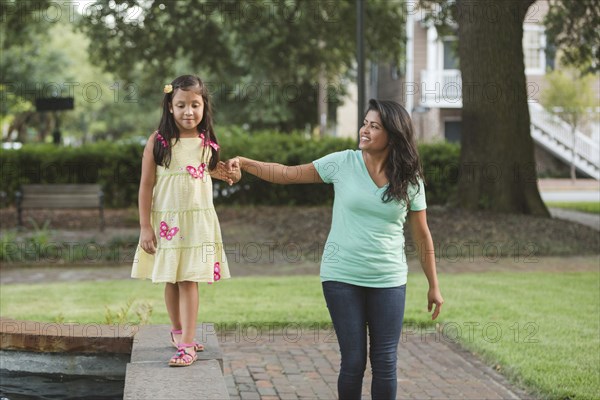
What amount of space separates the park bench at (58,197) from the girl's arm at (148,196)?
12.6 m

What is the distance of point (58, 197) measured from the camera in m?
17.6

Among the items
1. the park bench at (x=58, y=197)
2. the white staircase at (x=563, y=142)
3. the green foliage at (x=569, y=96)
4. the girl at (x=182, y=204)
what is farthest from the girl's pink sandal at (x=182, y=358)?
the white staircase at (x=563, y=142)

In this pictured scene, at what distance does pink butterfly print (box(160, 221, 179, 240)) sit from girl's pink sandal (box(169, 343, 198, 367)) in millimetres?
588

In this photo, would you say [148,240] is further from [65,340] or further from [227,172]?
[65,340]

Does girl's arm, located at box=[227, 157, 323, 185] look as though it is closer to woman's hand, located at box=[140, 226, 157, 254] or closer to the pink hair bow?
the pink hair bow

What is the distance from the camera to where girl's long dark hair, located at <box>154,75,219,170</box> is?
16.3ft

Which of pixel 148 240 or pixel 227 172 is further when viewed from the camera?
pixel 227 172

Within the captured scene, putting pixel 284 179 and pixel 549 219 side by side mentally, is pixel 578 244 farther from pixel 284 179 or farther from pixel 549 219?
pixel 284 179

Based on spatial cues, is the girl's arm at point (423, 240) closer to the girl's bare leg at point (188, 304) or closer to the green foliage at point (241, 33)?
the girl's bare leg at point (188, 304)

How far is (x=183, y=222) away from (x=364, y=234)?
3.66 ft

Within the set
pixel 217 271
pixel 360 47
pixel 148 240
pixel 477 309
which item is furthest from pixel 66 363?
pixel 360 47

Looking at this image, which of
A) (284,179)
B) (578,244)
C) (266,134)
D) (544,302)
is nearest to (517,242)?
(578,244)

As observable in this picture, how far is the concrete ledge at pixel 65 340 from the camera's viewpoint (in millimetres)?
5141

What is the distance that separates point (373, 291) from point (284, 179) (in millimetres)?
826
